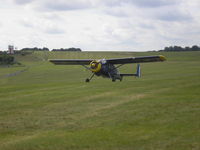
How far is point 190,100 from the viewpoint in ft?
48.9

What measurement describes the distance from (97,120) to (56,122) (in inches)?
51.6

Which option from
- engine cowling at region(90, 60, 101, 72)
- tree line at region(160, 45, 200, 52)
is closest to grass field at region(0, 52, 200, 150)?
engine cowling at region(90, 60, 101, 72)

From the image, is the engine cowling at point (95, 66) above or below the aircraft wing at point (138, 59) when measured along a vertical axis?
below

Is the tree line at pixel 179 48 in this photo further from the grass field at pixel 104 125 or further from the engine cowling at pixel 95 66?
the grass field at pixel 104 125

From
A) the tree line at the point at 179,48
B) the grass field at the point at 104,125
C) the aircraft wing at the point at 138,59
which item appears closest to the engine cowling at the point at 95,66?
the aircraft wing at the point at 138,59

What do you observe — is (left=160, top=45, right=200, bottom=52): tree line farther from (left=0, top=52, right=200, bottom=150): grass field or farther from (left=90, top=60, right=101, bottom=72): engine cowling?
(left=0, top=52, right=200, bottom=150): grass field

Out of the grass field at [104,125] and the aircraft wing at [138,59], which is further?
the aircraft wing at [138,59]

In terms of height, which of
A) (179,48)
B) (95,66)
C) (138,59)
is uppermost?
(179,48)

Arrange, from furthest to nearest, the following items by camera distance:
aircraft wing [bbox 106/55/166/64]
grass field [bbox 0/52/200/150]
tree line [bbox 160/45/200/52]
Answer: tree line [bbox 160/45/200/52] < aircraft wing [bbox 106/55/166/64] < grass field [bbox 0/52/200/150]

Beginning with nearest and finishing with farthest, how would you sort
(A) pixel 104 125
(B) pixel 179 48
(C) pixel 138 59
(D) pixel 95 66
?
(A) pixel 104 125, (D) pixel 95 66, (C) pixel 138 59, (B) pixel 179 48

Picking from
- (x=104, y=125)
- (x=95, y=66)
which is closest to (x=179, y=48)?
(x=95, y=66)

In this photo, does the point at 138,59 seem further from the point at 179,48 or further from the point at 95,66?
the point at 179,48

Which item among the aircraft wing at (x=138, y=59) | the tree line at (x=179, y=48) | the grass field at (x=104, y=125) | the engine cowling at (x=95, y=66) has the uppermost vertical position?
the tree line at (x=179, y=48)

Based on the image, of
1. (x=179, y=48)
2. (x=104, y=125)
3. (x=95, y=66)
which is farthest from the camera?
(x=179, y=48)
